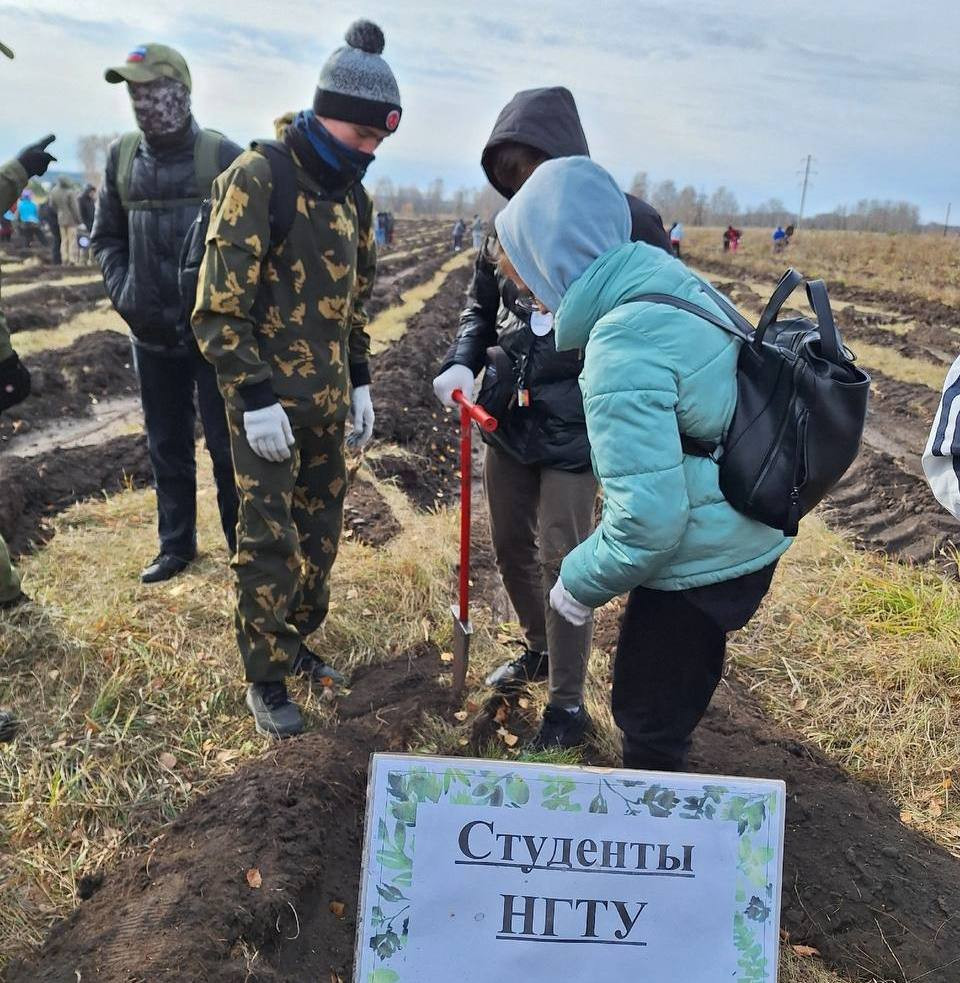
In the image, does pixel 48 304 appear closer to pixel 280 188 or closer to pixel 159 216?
pixel 159 216

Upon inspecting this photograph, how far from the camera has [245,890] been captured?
7.18 ft

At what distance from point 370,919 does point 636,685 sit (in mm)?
807

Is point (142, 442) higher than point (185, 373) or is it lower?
lower

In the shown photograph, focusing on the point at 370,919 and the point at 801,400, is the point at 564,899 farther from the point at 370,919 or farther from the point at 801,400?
the point at 801,400

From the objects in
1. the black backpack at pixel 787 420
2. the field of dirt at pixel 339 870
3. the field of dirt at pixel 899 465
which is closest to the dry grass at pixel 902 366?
the field of dirt at pixel 899 465

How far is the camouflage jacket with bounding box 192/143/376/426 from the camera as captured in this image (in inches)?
95.0

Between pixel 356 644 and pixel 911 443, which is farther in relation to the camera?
pixel 911 443

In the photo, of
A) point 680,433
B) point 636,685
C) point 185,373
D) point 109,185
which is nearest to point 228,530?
point 185,373

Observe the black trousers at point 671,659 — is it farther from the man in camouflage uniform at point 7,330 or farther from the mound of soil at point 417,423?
the mound of soil at point 417,423

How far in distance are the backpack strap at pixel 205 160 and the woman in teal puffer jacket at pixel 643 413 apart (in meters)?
1.98

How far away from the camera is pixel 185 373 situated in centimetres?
375

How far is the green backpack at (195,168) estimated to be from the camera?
334 cm

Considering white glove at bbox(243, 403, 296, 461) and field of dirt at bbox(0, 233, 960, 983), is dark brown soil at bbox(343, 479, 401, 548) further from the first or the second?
white glove at bbox(243, 403, 296, 461)

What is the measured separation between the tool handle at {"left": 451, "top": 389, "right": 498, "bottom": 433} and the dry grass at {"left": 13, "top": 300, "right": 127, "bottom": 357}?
7.62 m
